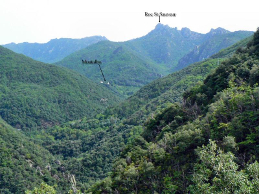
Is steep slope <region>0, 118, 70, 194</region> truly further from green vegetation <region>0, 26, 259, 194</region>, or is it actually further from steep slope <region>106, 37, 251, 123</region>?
steep slope <region>106, 37, 251, 123</region>

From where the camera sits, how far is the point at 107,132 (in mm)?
144000

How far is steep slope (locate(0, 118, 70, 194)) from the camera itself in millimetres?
88188

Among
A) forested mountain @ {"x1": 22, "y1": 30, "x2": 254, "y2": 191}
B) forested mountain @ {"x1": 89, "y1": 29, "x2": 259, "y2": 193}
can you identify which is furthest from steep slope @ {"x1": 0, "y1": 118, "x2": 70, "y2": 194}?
forested mountain @ {"x1": 89, "y1": 29, "x2": 259, "y2": 193}

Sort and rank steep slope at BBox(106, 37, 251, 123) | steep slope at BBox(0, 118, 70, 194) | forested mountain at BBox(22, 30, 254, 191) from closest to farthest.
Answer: steep slope at BBox(0, 118, 70, 194) < forested mountain at BBox(22, 30, 254, 191) < steep slope at BBox(106, 37, 251, 123)

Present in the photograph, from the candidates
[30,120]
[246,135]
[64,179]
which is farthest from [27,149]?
[246,135]

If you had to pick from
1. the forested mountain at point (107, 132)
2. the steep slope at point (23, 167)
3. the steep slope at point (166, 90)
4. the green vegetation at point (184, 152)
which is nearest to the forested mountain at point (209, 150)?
the green vegetation at point (184, 152)

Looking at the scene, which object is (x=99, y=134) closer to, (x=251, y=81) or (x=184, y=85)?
(x=184, y=85)

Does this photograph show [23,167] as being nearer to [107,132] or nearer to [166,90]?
[107,132]

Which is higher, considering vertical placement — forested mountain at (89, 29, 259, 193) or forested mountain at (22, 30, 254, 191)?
forested mountain at (89, 29, 259, 193)

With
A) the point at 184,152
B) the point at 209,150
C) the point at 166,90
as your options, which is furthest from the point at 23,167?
the point at 166,90

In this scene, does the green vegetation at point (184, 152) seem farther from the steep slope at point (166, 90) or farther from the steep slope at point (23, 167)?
the steep slope at point (166, 90)

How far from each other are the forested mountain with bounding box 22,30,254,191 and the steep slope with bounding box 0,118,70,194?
7.16 metres

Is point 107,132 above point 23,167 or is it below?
below

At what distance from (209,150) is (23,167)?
94660 millimetres
